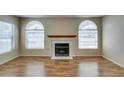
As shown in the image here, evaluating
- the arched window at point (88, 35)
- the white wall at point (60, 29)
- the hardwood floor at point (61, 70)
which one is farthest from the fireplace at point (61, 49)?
the hardwood floor at point (61, 70)

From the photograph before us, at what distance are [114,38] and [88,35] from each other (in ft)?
8.77

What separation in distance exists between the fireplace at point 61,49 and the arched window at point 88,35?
1.00m

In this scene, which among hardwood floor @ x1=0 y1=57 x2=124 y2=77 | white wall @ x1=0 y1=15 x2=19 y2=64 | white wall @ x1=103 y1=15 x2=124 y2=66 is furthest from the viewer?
white wall @ x1=0 y1=15 x2=19 y2=64

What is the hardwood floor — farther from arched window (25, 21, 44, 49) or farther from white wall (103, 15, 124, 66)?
arched window (25, 21, 44, 49)

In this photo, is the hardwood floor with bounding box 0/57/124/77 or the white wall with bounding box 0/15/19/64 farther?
the white wall with bounding box 0/15/19/64

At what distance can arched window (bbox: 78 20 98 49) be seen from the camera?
9687 mm

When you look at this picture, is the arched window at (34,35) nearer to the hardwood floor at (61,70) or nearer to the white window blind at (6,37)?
the white window blind at (6,37)

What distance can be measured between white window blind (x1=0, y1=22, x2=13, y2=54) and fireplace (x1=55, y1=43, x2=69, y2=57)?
2.58 m

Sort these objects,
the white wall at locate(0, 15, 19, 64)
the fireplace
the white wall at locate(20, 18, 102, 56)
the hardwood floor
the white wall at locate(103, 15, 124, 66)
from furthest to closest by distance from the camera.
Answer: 1. the white wall at locate(20, 18, 102, 56)
2. the fireplace
3. the white wall at locate(0, 15, 19, 64)
4. the white wall at locate(103, 15, 124, 66)
5. the hardwood floor

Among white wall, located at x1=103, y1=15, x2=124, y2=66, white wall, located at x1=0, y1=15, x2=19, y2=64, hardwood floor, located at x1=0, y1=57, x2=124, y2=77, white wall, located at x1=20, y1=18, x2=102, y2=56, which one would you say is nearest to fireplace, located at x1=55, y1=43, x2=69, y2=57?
white wall, located at x1=20, y1=18, x2=102, y2=56

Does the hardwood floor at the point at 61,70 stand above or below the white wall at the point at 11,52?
below

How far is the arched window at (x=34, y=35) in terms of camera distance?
971 cm

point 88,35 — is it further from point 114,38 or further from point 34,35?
point 34,35
